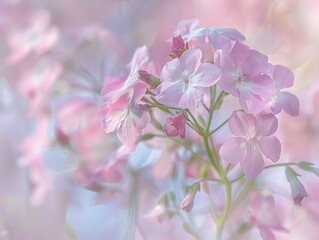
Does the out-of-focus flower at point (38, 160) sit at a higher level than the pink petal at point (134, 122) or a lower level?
lower

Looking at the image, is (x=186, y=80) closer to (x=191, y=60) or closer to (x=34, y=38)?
(x=191, y=60)

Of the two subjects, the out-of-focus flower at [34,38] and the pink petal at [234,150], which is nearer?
the pink petal at [234,150]

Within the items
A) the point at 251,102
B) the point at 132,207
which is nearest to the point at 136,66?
the point at 251,102

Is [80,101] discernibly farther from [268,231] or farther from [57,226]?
[268,231]

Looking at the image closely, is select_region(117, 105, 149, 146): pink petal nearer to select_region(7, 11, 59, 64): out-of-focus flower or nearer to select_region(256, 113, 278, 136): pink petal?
select_region(256, 113, 278, 136): pink petal

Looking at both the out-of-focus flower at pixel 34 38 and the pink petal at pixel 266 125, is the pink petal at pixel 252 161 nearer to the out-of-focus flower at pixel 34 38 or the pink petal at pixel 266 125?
the pink petal at pixel 266 125

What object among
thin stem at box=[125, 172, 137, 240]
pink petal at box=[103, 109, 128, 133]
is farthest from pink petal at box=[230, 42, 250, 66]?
thin stem at box=[125, 172, 137, 240]

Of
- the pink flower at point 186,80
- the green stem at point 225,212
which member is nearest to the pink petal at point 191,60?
the pink flower at point 186,80
